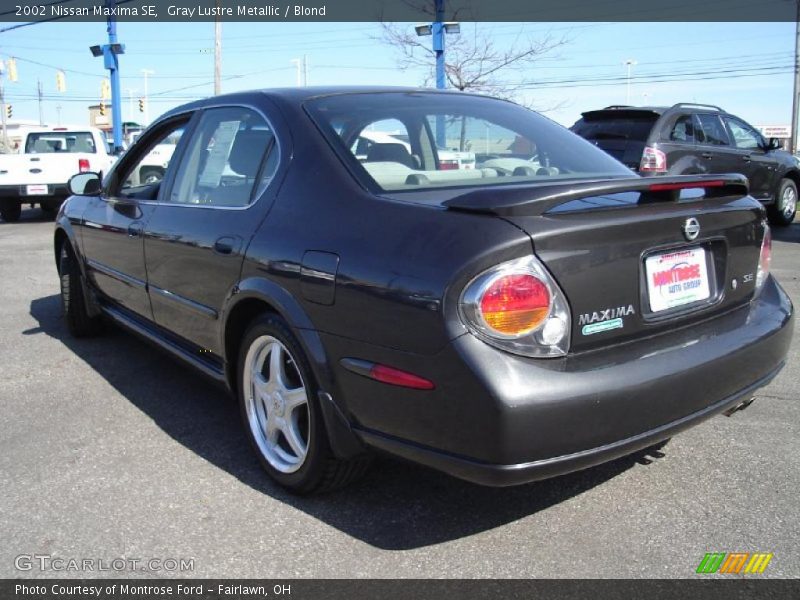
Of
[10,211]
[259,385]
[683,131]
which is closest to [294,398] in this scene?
[259,385]

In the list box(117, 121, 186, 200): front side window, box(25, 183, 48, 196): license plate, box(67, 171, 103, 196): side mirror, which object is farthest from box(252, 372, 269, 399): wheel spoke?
box(25, 183, 48, 196): license plate

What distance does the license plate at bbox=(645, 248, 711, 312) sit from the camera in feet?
8.02

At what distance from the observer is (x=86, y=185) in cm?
493

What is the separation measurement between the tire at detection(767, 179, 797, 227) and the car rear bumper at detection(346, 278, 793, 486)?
33.2 feet

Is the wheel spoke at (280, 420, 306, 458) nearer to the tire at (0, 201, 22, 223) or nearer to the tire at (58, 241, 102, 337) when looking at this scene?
the tire at (58, 241, 102, 337)

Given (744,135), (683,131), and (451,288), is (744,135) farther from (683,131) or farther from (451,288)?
(451,288)

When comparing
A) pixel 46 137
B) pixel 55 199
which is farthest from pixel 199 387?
pixel 46 137

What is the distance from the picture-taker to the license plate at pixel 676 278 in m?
2.45

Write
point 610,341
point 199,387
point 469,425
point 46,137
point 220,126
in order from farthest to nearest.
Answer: point 46,137, point 199,387, point 220,126, point 610,341, point 469,425

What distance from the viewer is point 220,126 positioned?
3.61m

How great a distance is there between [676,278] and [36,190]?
14.0 metres

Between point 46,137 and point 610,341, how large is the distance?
1614 centimetres
